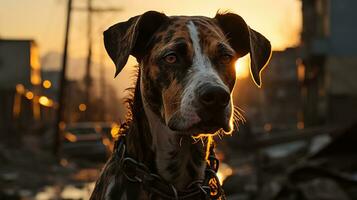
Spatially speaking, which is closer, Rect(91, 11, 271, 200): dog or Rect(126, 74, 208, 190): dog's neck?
A: Rect(91, 11, 271, 200): dog

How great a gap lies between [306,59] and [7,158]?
19.0 meters

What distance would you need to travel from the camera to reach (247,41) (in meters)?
5.41

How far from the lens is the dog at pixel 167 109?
4535 mm

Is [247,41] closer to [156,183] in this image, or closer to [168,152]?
[168,152]

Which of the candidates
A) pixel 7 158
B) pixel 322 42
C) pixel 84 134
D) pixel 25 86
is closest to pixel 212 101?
pixel 7 158

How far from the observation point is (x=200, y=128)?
4.51 m

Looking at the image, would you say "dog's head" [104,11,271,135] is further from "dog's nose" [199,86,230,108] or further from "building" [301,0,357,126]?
"building" [301,0,357,126]

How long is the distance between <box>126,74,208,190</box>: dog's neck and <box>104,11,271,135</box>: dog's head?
10cm

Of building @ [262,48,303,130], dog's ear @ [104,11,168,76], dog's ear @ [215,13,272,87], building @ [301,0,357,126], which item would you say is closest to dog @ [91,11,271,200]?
dog's ear @ [104,11,168,76]

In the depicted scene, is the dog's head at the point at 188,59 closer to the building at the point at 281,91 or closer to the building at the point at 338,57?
the building at the point at 338,57

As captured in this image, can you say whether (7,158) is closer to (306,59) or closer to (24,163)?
(24,163)

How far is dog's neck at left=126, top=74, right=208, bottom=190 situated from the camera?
15.8ft

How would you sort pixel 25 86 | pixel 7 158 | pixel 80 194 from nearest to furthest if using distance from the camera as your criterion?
pixel 80 194 → pixel 7 158 → pixel 25 86

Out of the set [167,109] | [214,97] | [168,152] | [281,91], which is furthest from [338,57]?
[281,91]
